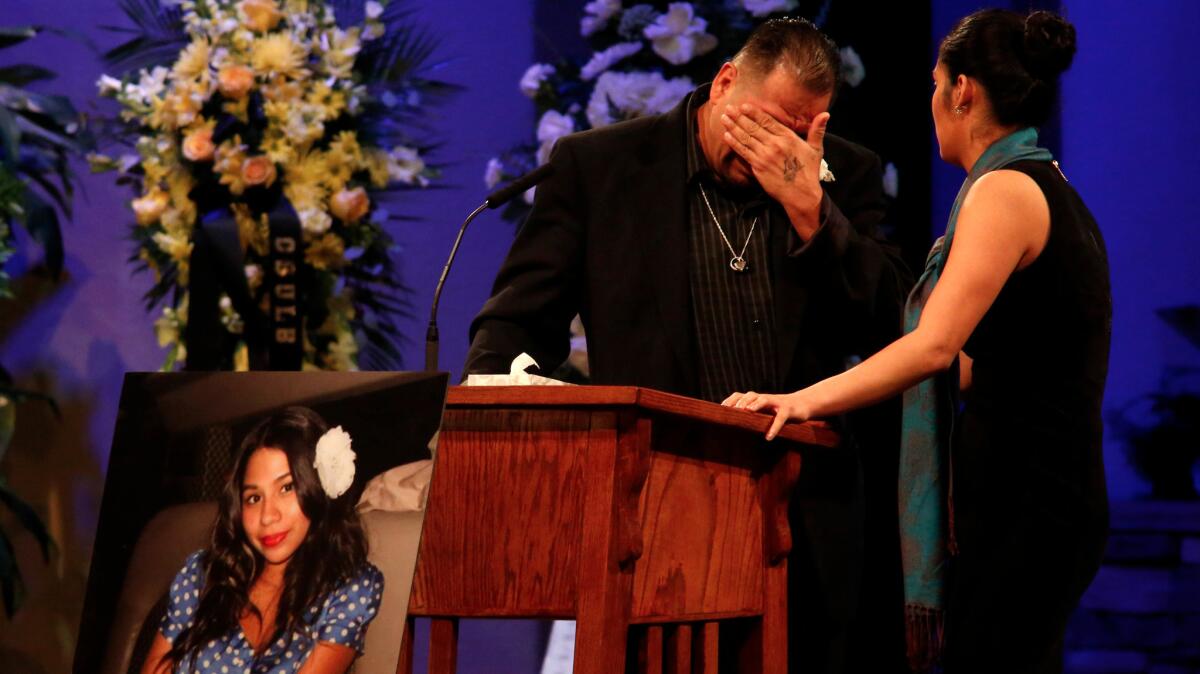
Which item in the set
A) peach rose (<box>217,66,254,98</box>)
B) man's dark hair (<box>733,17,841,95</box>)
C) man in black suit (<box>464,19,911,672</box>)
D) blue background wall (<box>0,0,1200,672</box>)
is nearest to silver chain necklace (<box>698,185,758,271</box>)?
man in black suit (<box>464,19,911,672</box>)

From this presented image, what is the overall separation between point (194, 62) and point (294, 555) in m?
1.97

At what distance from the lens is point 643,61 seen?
3318 millimetres

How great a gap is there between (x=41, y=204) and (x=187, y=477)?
265 centimetres

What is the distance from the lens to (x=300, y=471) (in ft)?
4.85

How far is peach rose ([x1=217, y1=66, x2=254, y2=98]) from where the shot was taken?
3082 millimetres

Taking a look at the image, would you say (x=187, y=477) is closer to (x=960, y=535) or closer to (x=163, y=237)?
(x=960, y=535)

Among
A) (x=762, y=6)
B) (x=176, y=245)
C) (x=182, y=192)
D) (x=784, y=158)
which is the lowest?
(x=784, y=158)

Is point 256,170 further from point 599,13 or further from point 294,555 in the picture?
point 294,555

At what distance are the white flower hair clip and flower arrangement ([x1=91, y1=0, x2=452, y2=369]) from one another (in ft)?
5.56

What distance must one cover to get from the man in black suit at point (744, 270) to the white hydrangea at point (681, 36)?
2.39ft

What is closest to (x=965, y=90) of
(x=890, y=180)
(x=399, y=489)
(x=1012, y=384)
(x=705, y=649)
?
(x=1012, y=384)

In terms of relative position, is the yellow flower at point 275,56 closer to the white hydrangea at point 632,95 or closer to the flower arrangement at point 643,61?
the flower arrangement at point 643,61

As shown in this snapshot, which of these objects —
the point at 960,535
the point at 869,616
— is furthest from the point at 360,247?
the point at 960,535

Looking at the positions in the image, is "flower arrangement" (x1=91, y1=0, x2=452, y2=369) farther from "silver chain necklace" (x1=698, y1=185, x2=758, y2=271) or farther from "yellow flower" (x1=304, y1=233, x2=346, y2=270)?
"silver chain necklace" (x1=698, y1=185, x2=758, y2=271)
